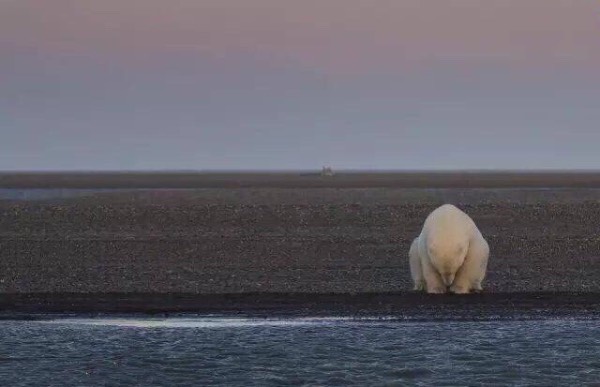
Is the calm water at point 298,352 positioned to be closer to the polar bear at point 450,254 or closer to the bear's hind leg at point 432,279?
the polar bear at point 450,254

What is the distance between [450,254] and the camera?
77.8 feet

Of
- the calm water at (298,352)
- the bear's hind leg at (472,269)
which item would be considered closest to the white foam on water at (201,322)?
the calm water at (298,352)

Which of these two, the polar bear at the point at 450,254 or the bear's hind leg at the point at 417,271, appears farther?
the bear's hind leg at the point at 417,271

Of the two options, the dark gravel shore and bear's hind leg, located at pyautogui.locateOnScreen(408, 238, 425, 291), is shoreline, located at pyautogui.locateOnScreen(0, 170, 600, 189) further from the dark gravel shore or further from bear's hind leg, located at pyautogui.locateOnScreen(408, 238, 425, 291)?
bear's hind leg, located at pyautogui.locateOnScreen(408, 238, 425, 291)

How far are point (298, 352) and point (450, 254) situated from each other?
280 inches

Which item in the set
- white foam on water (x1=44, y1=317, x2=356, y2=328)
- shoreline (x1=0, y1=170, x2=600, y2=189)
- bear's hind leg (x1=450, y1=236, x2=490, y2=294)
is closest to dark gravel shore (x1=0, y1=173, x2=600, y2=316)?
bear's hind leg (x1=450, y1=236, x2=490, y2=294)

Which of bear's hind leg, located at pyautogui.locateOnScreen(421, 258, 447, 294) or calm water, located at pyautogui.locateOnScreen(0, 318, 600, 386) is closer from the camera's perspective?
calm water, located at pyautogui.locateOnScreen(0, 318, 600, 386)

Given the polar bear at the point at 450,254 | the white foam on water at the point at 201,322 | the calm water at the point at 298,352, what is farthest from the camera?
the polar bear at the point at 450,254

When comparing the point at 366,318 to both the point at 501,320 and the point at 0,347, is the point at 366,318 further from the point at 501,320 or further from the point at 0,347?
the point at 0,347

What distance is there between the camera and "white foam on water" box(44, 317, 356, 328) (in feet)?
64.5

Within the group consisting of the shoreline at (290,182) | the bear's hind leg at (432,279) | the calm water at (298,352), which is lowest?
the calm water at (298,352)

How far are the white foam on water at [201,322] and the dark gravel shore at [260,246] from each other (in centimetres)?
466

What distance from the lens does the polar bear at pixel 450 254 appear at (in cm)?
2384

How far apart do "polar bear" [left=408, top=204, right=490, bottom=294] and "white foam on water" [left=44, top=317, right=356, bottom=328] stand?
3743 millimetres
